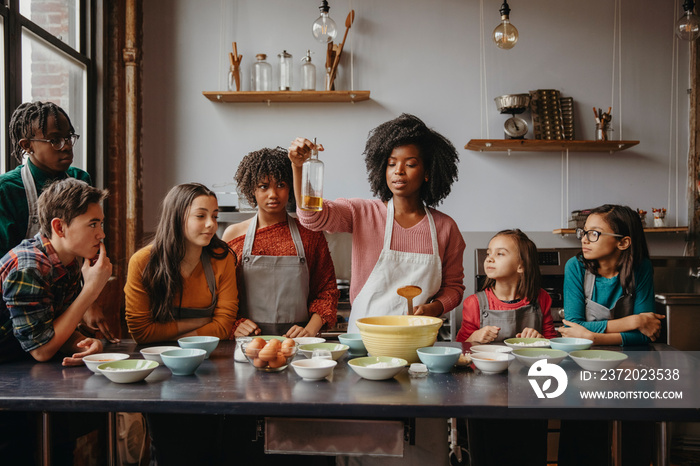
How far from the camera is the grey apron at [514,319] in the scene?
91.6 inches

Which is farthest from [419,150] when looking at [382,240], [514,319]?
[514,319]

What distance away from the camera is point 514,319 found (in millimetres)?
2328

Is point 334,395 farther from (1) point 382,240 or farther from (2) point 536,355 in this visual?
(1) point 382,240

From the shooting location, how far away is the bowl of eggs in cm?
154

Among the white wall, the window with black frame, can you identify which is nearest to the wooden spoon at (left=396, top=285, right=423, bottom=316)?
the window with black frame

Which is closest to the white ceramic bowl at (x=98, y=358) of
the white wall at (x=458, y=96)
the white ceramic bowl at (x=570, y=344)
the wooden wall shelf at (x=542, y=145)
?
the white ceramic bowl at (x=570, y=344)

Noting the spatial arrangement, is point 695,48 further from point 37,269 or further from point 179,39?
point 37,269

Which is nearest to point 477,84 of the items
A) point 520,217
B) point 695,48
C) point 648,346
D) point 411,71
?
point 411,71

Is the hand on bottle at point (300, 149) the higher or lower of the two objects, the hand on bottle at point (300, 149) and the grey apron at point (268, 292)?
the higher

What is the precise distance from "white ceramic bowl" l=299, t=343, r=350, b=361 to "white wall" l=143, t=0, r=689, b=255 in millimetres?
2627

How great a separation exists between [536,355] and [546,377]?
126 mm

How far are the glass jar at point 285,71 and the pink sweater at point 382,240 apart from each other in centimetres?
207

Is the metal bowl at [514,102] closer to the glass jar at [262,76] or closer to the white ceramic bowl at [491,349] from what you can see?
the glass jar at [262,76]

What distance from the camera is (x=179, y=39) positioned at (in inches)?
170
